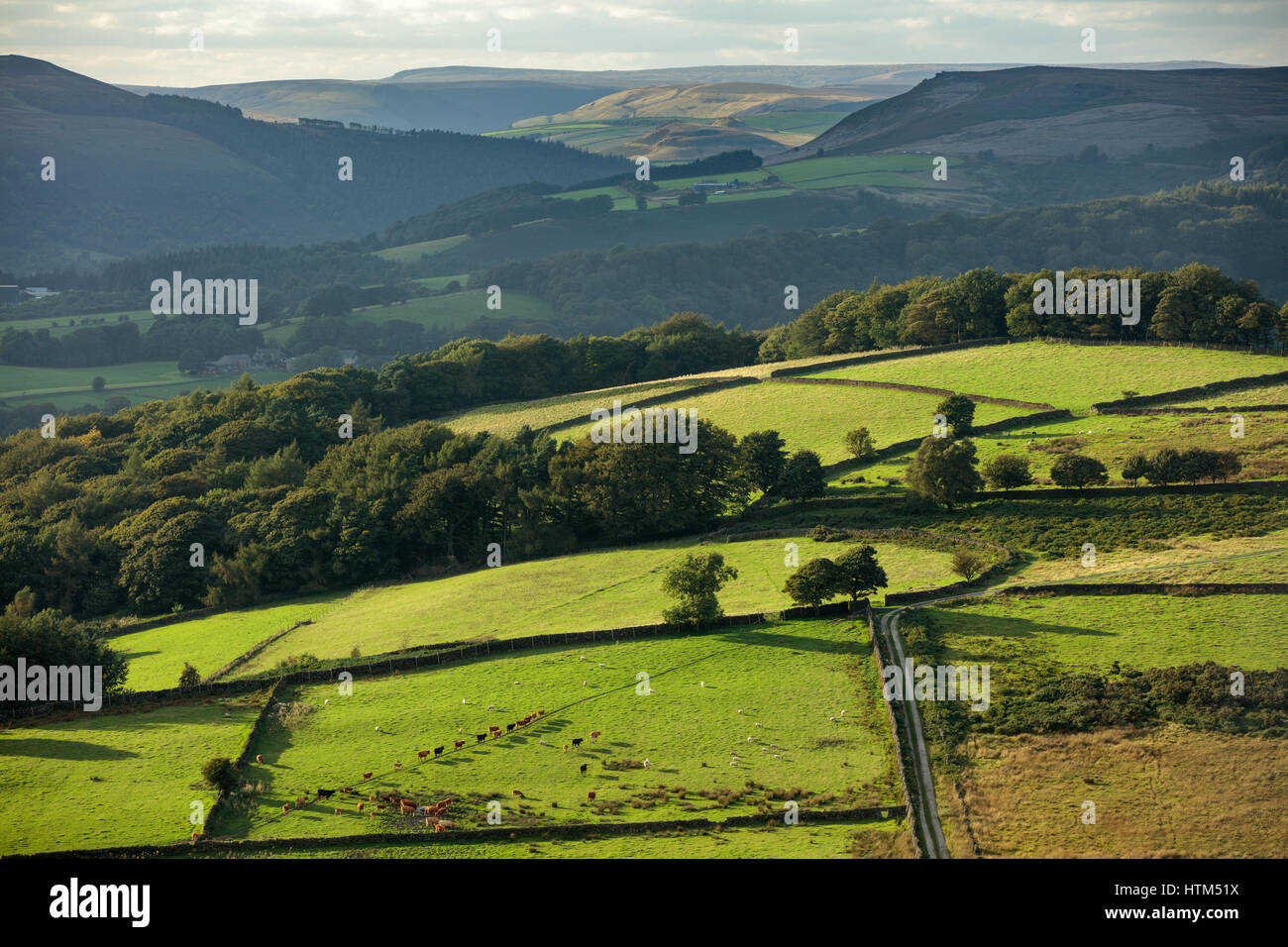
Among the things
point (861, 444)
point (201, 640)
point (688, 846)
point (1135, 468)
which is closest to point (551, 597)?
point (201, 640)

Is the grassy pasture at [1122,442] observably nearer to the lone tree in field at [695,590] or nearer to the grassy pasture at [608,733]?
the lone tree in field at [695,590]

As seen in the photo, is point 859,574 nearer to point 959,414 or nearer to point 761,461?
point 761,461

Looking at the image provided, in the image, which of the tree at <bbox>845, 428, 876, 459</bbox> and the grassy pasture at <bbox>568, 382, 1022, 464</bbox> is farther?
the grassy pasture at <bbox>568, 382, 1022, 464</bbox>

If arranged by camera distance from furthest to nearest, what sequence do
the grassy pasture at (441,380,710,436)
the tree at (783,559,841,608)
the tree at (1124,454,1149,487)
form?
1. the grassy pasture at (441,380,710,436)
2. the tree at (1124,454,1149,487)
3. the tree at (783,559,841,608)

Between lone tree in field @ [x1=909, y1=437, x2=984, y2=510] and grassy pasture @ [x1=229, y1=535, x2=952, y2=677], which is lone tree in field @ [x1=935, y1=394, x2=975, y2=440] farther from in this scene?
grassy pasture @ [x1=229, y1=535, x2=952, y2=677]

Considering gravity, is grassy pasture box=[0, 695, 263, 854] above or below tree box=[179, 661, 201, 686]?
below

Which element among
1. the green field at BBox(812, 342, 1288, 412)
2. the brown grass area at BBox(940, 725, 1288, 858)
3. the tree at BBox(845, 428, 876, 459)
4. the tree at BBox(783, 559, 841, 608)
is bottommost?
the brown grass area at BBox(940, 725, 1288, 858)

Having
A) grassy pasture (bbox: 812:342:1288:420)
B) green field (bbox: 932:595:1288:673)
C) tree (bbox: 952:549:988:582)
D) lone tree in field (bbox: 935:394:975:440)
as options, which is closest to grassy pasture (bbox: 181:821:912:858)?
green field (bbox: 932:595:1288:673)

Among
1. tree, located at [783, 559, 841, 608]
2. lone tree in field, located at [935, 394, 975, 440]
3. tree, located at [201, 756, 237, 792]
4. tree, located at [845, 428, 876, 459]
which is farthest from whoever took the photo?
lone tree in field, located at [935, 394, 975, 440]
